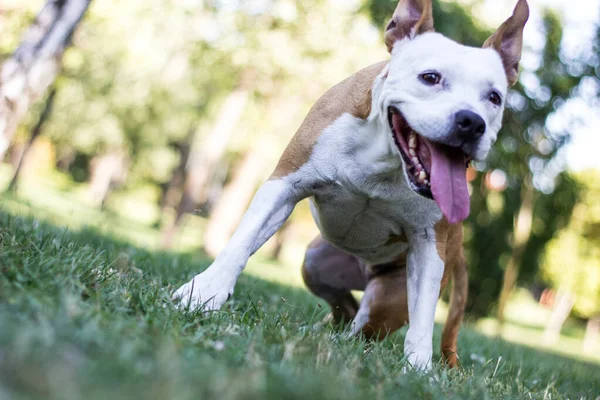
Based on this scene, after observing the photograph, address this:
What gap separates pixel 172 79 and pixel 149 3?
8932mm

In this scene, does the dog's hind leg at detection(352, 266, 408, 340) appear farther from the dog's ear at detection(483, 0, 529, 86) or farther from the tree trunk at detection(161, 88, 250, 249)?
the tree trunk at detection(161, 88, 250, 249)

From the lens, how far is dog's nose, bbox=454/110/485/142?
9.92 ft

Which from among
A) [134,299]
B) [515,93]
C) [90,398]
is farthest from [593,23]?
[90,398]

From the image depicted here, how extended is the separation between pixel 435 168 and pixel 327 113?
2.92ft

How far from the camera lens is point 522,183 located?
607 inches

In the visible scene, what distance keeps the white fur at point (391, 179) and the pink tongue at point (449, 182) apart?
0.37 feet

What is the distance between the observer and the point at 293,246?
47812mm

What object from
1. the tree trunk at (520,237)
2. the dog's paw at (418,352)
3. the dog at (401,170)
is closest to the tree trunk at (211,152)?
the tree trunk at (520,237)

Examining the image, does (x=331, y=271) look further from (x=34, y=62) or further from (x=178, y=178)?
(x=178, y=178)

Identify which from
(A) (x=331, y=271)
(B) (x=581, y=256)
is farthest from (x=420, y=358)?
(B) (x=581, y=256)

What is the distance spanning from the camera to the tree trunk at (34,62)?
5.07m

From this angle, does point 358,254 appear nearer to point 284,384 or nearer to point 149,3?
point 284,384

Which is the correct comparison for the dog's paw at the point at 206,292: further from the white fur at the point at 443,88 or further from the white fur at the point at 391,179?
the white fur at the point at 443,88

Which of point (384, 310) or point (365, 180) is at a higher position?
point (365, 180)
